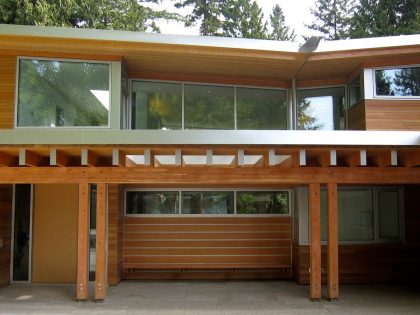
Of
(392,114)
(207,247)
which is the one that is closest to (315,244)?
(207,247)

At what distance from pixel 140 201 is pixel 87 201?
2.63m

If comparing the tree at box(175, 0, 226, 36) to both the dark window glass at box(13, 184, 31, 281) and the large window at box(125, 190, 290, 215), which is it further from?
the dark window glass at box(13, 184, 31, 281)

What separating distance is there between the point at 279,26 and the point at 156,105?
2095 centimetres

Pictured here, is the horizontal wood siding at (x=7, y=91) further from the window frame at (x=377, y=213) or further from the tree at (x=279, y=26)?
the tree at (x=279, y=26)

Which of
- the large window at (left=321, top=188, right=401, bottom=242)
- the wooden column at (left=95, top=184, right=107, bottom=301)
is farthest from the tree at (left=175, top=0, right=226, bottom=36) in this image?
the wooden column at (left=95, top=184, right=107, bottom=301)

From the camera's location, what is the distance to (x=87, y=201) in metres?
7.45

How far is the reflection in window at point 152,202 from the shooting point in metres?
10.0

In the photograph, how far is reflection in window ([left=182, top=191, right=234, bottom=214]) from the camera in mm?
10055

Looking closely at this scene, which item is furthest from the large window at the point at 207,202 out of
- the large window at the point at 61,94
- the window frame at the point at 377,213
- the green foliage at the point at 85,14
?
the green foliage at the point at 85,14

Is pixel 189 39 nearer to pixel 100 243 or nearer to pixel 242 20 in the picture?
pixel 100 243

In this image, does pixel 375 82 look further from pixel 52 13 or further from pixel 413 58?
pixel 52 13

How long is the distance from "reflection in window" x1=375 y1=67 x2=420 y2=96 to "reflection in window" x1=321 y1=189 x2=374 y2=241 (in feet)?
7.40

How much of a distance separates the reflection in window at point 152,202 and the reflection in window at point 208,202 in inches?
9.6

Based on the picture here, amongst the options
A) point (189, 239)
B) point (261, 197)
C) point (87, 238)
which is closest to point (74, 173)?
point (87, 238)
